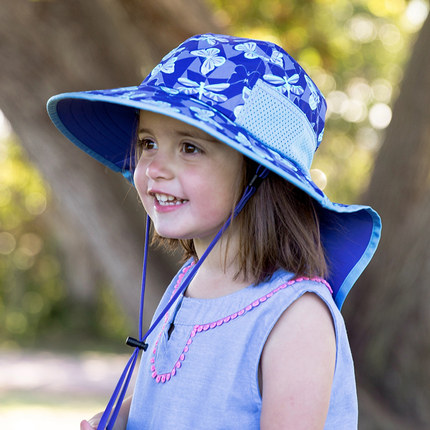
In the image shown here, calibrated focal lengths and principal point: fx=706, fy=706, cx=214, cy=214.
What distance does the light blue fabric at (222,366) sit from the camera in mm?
1486

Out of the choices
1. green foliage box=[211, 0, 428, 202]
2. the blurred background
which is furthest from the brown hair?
green foliage box=[211, 0, 428, 202]

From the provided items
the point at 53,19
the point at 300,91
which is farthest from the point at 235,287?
the point at 53,19

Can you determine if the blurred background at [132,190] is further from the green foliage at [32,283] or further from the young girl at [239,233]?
the green foliage at [32,283]

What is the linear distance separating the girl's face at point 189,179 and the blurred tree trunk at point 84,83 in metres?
2.00

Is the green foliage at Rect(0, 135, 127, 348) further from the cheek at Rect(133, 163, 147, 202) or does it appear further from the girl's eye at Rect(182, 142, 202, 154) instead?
the girl's eye at Rect(182, 142, 202, 154)

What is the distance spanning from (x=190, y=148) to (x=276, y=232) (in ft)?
0.92

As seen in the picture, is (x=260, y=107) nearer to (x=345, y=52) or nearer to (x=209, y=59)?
(x=209, y=59)

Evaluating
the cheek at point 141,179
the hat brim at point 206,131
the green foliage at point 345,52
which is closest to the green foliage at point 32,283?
the green foliage at point 345,52

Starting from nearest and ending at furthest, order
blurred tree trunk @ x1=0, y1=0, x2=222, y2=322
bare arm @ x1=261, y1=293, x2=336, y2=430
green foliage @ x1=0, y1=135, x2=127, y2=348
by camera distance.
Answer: bare arm @ x1=261, y1=293, x2=336, y2=430 → blurred tree trunk @ x1=0, y1=0, x2=222, y2=322 → green foliage @ x1=0, y1=135, x2=127, y2=348

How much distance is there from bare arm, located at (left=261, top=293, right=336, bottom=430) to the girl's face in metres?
0.31

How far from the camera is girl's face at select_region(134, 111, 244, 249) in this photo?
63.0 inches

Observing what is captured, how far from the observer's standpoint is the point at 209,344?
1581 millimetres

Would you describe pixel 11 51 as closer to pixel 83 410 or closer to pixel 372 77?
pixel 83 410

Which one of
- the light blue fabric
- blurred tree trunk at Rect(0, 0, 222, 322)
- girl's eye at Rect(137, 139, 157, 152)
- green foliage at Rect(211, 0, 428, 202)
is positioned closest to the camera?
the light blue fabric
